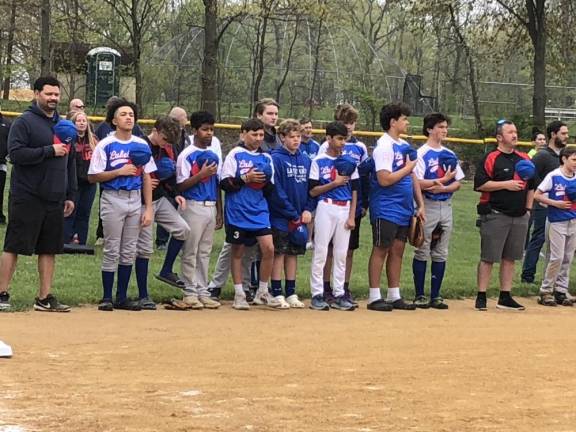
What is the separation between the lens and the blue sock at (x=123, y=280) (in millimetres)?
9305

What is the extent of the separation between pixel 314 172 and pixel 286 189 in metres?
0.34

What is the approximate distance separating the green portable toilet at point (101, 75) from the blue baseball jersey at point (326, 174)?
24.5m

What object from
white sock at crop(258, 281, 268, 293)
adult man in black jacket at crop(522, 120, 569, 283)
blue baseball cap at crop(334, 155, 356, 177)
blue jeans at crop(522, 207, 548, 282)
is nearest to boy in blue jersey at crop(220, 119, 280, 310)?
white sock at crop(258, 281, 268, 293)

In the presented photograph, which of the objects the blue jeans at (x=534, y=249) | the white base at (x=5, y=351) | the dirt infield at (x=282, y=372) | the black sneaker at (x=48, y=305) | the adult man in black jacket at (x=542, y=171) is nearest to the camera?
the dirt infield at (x=282, y=372)

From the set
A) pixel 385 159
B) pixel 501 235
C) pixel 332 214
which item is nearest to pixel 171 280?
pixel 332 214

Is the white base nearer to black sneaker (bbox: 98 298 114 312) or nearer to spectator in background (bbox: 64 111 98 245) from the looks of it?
black sneaker (bbox: 98 298 114 312)

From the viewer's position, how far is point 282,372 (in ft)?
22.1

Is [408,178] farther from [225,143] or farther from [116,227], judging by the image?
[225,143]

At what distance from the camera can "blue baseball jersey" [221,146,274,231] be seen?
31.5ft

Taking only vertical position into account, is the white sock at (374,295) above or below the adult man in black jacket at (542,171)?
below

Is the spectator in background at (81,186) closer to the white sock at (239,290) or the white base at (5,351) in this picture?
the white sock at (239,290)

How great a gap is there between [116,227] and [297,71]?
2912 centimetres

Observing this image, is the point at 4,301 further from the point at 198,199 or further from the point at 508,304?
the point at 508,304

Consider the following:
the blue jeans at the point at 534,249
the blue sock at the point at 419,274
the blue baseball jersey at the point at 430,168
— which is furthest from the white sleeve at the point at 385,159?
the blue jeans at the point at 534,249
